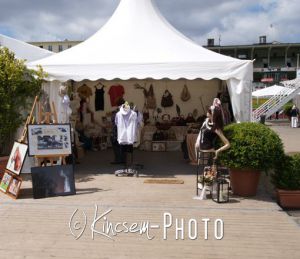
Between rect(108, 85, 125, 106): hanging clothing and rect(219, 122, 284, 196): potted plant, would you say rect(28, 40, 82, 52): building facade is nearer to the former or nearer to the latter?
rect(108, 85, 125, 106): hanging clothing

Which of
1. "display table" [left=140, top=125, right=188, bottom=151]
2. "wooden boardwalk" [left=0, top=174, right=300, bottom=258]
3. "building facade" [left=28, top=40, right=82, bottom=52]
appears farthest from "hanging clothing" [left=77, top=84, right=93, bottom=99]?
"building facade" [left=28, top=40, right=82, bottom=52]

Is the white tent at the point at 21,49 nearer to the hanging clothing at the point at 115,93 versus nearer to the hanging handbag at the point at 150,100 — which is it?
the hanging clothing at the point at 115,93

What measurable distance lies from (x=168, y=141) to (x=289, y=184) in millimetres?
6989

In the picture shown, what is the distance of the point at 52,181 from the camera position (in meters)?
7.55

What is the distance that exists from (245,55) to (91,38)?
70.6m

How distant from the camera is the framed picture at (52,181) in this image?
24.3 feet

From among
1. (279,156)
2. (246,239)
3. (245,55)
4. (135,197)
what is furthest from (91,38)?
(245,55)

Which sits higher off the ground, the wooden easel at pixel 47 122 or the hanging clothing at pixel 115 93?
the hanging clothing at pixel 115 93

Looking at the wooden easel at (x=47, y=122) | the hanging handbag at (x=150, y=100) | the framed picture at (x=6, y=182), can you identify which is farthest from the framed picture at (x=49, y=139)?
the hanging handbag at (x=150, y=100)

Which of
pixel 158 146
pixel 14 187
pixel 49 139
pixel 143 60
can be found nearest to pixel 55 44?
pixel 158 146

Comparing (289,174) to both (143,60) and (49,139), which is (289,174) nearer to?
(143,60)

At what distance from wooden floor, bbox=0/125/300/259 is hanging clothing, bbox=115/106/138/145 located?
917 mm

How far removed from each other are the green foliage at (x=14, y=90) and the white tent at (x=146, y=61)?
0.33 m

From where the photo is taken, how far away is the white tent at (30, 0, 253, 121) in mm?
8969
